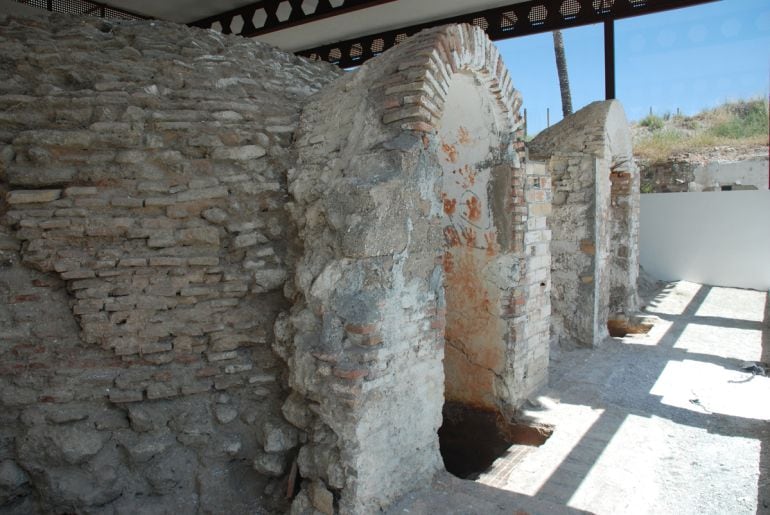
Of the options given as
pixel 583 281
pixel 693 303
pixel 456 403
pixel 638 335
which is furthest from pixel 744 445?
pixel 693 303

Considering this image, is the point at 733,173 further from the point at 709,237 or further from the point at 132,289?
the point at 132,289

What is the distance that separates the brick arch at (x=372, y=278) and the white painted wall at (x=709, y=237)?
8537 millimetres

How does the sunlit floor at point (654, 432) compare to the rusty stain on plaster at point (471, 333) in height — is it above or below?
below

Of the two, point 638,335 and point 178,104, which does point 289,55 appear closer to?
point 178,104

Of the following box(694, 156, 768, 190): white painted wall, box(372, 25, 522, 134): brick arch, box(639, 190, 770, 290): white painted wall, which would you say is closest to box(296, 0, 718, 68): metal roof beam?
box(372, 25, 522, 134): brick arch

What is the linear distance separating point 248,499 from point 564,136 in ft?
16.7

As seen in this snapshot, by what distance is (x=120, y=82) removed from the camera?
3418mm

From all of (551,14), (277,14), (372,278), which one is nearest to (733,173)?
(551,14)

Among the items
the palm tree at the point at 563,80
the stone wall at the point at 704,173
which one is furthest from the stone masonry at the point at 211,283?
the palm tree at the point at 563,80

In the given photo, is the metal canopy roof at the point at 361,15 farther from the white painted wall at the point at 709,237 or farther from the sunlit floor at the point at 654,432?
the white painted wall at the point at 709,237

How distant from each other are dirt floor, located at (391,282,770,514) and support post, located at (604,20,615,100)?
3.32 metres

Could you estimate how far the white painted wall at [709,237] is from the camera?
973 centimetres

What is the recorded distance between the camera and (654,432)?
393 centimetres

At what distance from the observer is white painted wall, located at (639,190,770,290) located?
9.73m
